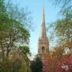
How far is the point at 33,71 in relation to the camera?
6341 centimetres

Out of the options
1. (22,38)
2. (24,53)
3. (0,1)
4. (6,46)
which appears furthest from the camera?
(24,53)

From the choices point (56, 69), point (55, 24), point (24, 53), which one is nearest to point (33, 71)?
point (56, 69)

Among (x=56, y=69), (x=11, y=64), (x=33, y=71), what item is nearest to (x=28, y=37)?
(x=11, y=64)

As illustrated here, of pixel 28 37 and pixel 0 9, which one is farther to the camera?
pixel 28 37

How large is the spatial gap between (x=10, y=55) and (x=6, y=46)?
373cm

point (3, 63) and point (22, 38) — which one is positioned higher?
point (22, 38)

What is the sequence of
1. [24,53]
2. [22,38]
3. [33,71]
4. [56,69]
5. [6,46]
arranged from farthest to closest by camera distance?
1. [33,71]
2. [56,69]
3. [24,53]
4. [22,38]
5. [6,46]

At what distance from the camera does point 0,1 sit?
2970 cm

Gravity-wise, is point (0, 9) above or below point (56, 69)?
above

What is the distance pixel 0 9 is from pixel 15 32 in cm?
1288

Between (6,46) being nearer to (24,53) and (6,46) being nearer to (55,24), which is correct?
(24,53)

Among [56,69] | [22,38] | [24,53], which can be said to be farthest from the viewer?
[56,69]

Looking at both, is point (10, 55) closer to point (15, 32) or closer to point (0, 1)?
point (15, 32)

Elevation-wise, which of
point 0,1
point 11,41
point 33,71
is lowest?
point 33,71
